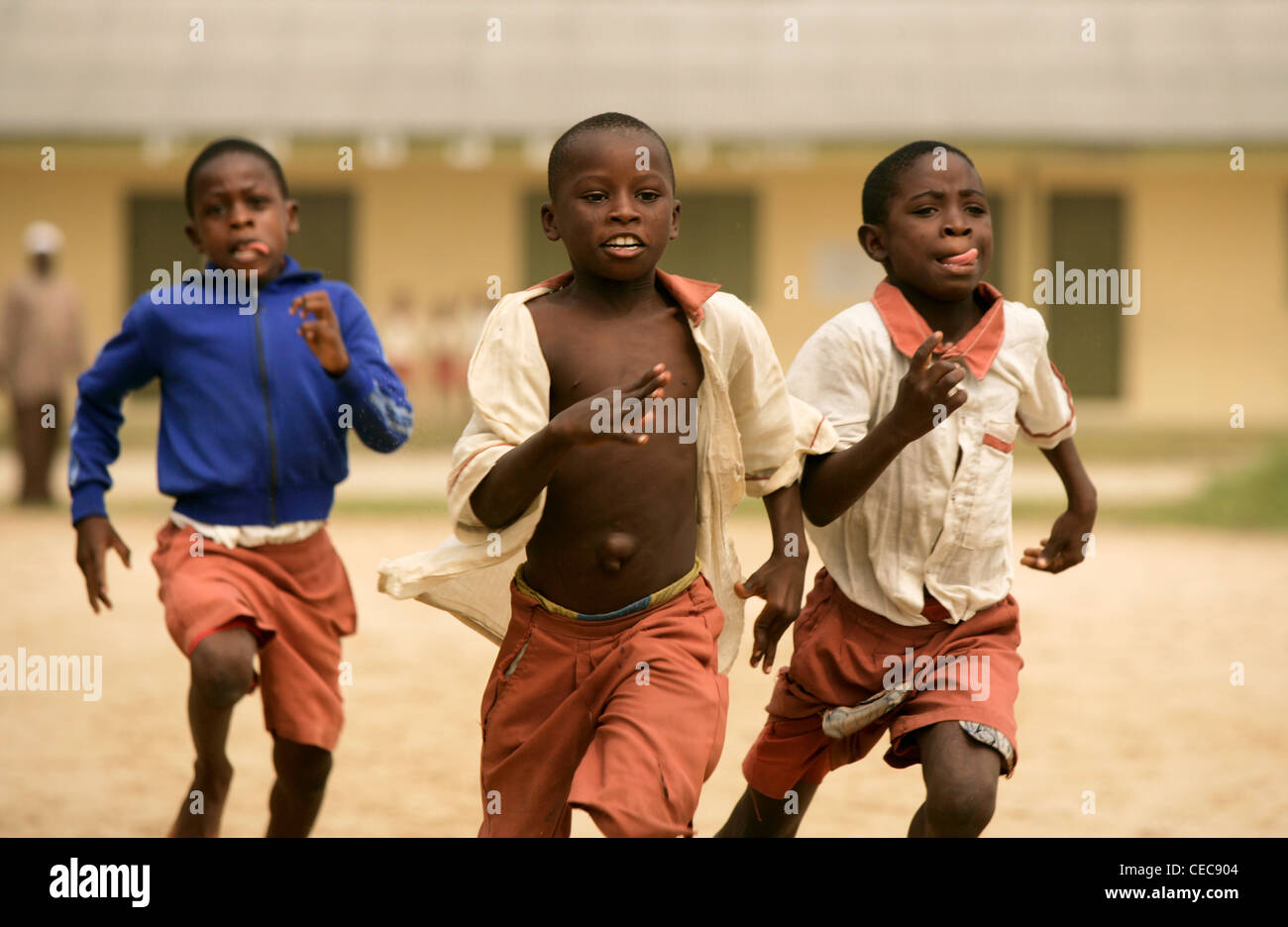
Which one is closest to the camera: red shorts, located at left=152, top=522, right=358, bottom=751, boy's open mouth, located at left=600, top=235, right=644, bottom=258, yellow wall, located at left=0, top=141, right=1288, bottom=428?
boy's open mouth, located at left=600, top=235, right=644, bottom=258

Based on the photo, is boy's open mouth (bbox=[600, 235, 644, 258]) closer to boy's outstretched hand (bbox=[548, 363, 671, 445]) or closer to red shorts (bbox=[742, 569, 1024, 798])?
boy's outstretched hand (bbox=[548, 363, 671, 445])

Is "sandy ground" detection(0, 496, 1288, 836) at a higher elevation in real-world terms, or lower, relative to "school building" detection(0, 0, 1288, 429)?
lower

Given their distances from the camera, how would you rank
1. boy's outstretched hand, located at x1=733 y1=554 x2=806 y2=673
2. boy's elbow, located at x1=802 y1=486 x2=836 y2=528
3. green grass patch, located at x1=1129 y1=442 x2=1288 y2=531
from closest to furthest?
1. boy's outstretched hand, located at x1=733 y1=554 x2=806 y2=673
2. boy's elbow, located at x1=802 y1=486 x2=836 y2=528
3. green grass patch, located at x1=1129 y1=442 x2=1288 y2=531

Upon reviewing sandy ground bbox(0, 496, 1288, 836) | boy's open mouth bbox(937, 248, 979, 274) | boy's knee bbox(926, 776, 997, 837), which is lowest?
sandy ground bbox(0, 496, 1288, 836)

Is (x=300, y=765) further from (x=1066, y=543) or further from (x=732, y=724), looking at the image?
(x=732, y=724)

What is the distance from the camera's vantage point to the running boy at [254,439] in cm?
371

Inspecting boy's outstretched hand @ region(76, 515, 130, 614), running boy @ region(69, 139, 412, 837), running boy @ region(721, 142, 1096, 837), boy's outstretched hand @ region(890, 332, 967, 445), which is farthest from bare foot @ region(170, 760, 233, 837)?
boy's outstretched hand @ region(890, 332, 967, 445)

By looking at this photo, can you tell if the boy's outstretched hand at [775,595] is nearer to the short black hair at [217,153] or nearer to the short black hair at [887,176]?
the short black hair at [887,176]

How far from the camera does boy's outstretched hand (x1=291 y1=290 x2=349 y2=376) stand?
351cm

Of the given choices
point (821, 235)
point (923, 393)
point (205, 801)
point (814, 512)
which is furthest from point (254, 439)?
point (821, 235)

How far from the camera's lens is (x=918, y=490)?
10.8ft

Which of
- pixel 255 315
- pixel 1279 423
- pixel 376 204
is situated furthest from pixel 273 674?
Result: pixel 1279 423

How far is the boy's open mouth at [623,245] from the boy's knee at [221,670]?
4.07 feet
